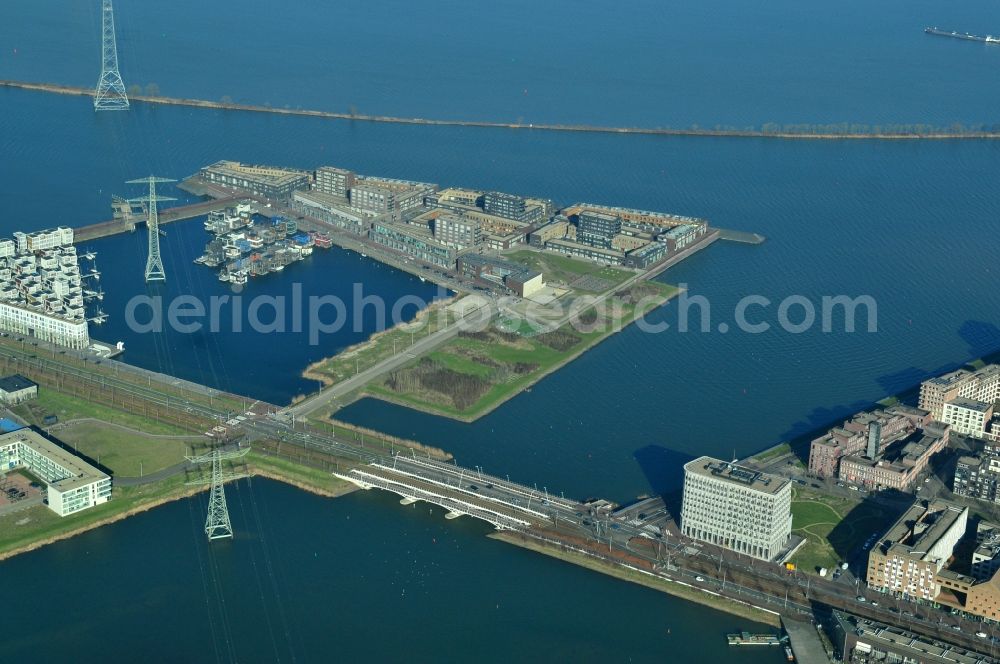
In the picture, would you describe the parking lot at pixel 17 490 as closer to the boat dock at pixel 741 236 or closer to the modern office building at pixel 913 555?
the modern office building at pixel 913 555

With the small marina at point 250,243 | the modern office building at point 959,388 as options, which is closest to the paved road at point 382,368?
the small marina at point 250,243

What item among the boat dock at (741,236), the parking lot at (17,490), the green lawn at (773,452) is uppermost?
the boat dock at (741,236)

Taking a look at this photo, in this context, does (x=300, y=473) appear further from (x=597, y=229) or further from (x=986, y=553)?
(x=597, y=229)

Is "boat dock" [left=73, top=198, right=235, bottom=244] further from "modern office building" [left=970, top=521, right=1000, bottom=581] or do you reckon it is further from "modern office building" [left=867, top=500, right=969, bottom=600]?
"modern office building" [left=970, top=521, right=1000, bottom=581]

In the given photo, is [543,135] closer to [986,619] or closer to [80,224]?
[80,224]

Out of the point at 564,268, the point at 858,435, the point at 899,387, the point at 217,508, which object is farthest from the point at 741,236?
the point at 217,508

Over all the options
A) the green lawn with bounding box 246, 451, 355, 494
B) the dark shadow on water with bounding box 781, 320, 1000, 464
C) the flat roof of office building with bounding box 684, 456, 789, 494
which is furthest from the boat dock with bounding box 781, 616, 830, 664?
the green lawn with bounding box 246, 451, 355, 494
